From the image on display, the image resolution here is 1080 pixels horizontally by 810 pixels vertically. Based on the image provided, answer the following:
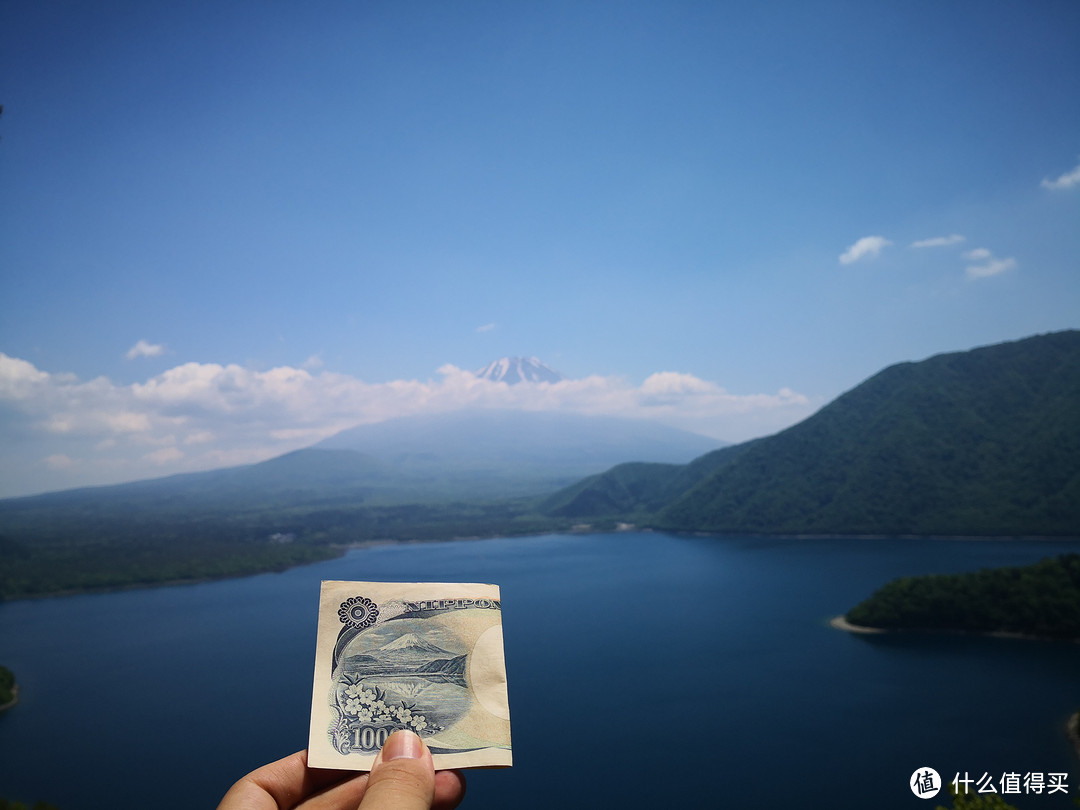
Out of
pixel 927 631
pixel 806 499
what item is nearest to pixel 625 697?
pixel 927 631

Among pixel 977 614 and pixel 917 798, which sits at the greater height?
pixel 977 614

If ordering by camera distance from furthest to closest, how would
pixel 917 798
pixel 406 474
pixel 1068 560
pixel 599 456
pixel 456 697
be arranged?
pixel 599 456 < pixel 406 474 < pixel 1068 560 < pixel 917 798 < pixel 456 697

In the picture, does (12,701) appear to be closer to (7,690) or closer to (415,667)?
(7,690)

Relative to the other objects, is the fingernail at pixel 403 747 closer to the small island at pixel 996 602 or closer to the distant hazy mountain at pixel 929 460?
the small island at pixel 996 602

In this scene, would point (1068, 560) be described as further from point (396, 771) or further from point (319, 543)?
point (319, 543)

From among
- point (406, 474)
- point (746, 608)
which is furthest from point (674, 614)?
point (406, 474)

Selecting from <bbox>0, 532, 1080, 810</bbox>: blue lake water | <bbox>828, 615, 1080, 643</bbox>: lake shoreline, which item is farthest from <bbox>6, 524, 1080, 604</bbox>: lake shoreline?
<bbox>0, 532, 1080, 810</bbox>: blue lake water
